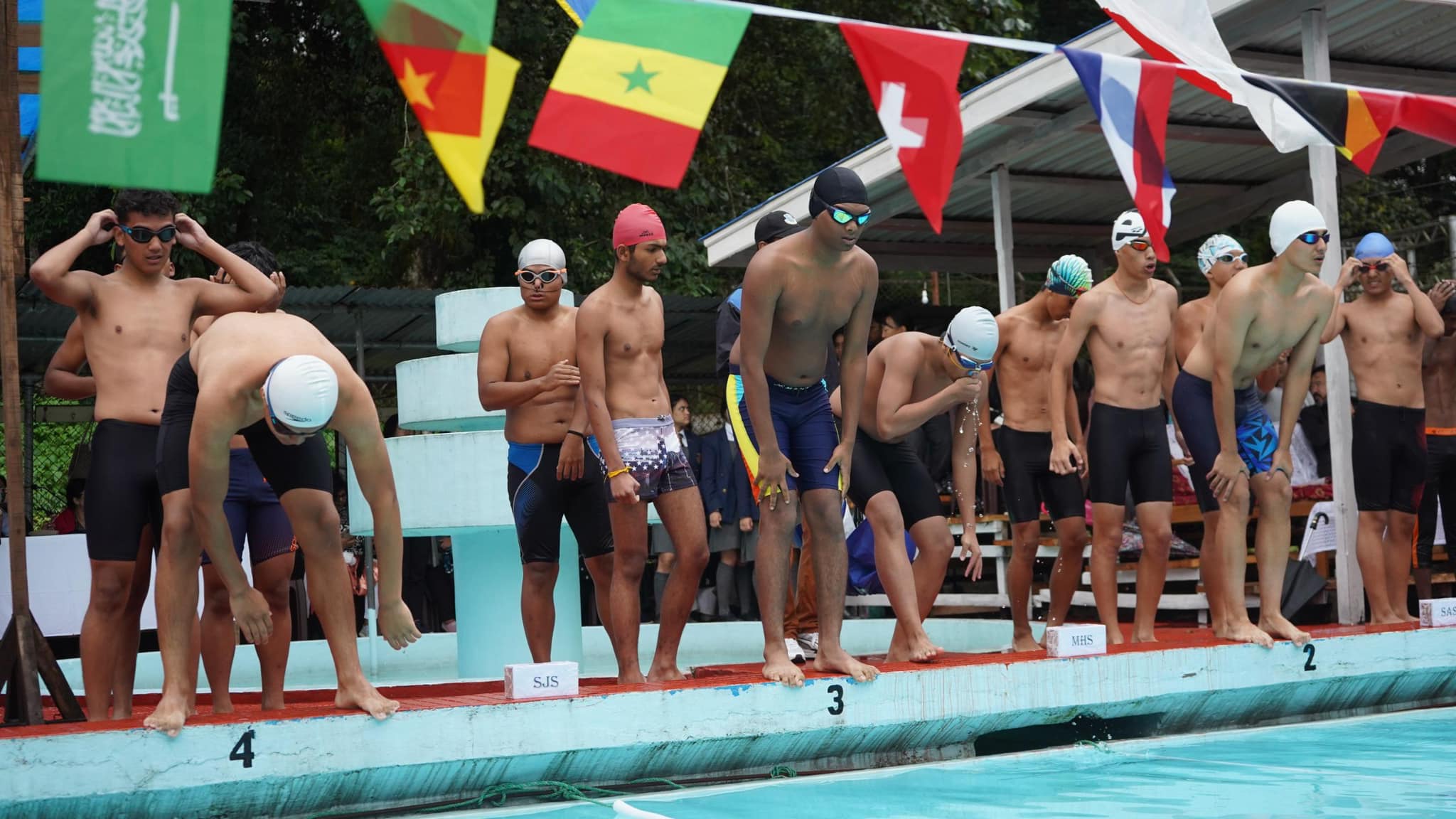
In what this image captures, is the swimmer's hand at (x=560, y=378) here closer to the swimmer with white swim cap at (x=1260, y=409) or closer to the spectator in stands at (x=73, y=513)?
the swimmer with white swim cap at (x=1260, y=409)

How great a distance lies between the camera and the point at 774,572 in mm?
6449

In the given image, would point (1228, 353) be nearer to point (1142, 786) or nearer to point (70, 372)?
point (1142, 786)

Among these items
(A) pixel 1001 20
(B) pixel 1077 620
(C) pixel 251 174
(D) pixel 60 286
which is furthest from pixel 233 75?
(D) pixel 60 286

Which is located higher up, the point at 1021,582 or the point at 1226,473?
the point at 1226,473

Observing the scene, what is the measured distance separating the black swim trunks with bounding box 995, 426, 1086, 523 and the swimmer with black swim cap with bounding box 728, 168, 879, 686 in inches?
77.9

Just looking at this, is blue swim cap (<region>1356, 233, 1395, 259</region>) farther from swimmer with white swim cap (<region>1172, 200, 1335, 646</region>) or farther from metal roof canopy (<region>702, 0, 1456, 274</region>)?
metal roof canopy (<region>702, 0, 1456, 274</region>)

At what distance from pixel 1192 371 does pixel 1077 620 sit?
15.0ft

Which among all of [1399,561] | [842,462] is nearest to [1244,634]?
[1399,561]

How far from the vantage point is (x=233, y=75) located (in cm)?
1986

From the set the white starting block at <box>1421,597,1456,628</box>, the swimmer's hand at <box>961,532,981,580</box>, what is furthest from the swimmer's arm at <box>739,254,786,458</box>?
the white starting block at <box>1421,597,1456,628</box>

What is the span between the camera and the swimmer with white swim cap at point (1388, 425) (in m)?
8.62

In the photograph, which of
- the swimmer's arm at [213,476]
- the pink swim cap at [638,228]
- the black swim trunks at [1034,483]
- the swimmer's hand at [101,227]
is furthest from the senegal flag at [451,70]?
the black swim trunks at [1034,483]

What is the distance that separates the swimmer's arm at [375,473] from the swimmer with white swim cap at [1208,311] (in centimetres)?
460

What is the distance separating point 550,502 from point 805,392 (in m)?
1.43
